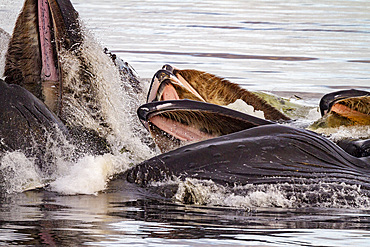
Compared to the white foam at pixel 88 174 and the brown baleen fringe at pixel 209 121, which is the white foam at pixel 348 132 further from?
the white foam at pixel 88 174

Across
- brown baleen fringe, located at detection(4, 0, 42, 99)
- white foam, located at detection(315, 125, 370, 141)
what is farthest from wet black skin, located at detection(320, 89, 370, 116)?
brown baleen fringe, located at detection(4, 0, 42, 99)

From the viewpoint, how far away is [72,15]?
21.1 ft

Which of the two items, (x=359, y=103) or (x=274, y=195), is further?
(x=359, y=103)

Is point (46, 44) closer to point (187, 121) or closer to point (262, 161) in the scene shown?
point (187, 121)

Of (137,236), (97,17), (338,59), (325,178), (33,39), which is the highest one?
Answer: (97,17)

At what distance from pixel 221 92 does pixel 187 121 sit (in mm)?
3133

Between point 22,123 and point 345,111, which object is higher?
point 345,111

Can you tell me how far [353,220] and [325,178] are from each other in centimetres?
72

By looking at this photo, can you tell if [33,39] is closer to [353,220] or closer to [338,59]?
[353,220]

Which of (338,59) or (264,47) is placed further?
(264,47)

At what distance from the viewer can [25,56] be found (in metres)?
6.62

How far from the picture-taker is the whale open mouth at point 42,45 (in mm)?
6391

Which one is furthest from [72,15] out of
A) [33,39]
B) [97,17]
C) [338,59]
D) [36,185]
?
[97,17]

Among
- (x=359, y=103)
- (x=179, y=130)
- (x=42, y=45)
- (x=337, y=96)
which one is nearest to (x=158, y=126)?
(x=179, y=130)
